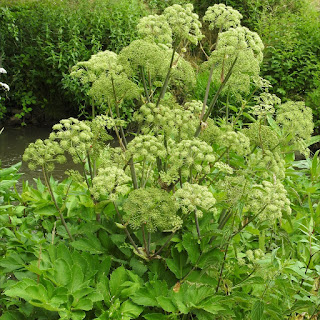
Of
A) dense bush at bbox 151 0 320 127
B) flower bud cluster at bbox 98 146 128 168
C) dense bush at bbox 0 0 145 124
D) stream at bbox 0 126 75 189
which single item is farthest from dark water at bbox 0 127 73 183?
flower bud cluster at bbox 98 146 128 168

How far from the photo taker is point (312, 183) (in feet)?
11.4

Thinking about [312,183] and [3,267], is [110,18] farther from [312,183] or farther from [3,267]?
[3,267]

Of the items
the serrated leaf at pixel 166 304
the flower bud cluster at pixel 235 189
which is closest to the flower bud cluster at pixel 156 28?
the flower bud cluster at pixel 235 189

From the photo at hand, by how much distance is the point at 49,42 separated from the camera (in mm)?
9242

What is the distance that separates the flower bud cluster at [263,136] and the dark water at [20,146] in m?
4.85

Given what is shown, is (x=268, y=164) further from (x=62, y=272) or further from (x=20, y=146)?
(x=20, y=146)

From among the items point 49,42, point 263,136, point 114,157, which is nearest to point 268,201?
point 263,136

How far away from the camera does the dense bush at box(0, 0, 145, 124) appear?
9172 millimetres

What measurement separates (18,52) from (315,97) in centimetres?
617

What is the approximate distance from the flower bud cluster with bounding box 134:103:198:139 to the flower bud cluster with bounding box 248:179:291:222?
0.45 m

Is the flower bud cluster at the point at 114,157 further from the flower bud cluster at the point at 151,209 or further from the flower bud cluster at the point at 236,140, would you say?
the flower bud cluster at the point at 236,140

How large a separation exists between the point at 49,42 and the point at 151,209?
8023 mm

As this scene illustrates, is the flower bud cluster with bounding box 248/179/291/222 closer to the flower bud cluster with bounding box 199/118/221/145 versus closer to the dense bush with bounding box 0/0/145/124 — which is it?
the flower bud cluster with bounding box 199/118/221/145

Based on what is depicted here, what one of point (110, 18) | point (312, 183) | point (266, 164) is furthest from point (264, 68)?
point (266, 164)
